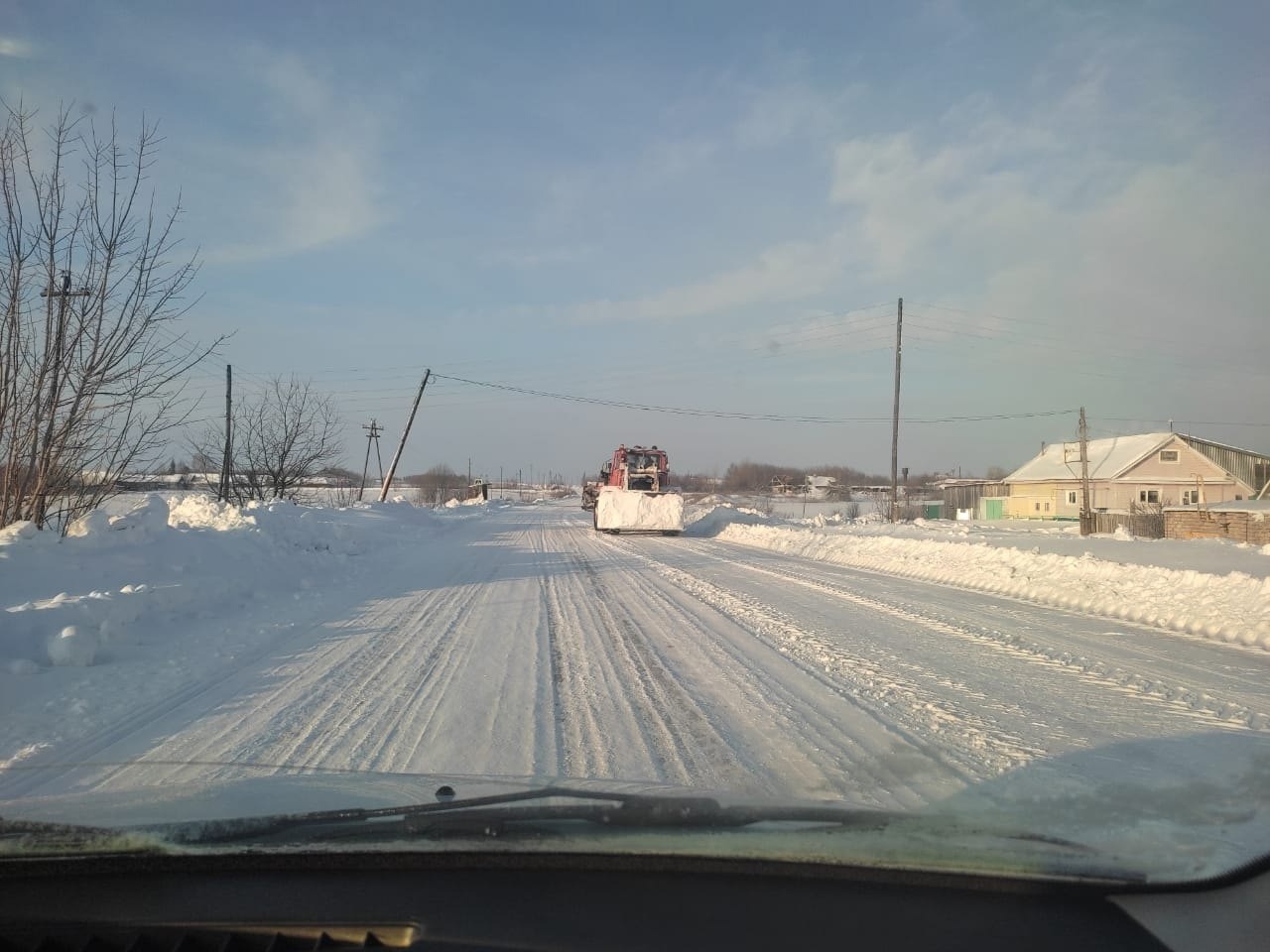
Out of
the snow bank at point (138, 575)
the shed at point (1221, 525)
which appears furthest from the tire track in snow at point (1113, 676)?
the shed at point (1221, 525)

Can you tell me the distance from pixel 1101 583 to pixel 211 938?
42.8 ft

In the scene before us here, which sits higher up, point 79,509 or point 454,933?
point 79,509

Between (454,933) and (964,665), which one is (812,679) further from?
(454,933)

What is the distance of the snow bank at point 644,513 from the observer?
29.9 m

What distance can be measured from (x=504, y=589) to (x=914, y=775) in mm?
9617

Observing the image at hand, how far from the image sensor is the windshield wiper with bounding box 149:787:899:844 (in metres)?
2.72

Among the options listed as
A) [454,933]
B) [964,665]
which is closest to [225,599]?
[964,665]

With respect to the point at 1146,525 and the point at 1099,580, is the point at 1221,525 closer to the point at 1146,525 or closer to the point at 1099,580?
the point at 1146,525

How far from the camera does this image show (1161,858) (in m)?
2.79

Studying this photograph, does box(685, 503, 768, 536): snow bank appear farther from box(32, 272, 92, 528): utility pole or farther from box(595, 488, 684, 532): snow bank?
box(32, 272, 92, 528): utility pole

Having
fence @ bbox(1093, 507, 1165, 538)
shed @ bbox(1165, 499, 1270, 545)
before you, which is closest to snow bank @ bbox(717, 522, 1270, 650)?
shed @ bbox(1165, 499, 1270, 545)

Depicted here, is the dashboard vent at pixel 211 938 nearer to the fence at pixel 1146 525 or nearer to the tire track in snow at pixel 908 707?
the tire track in snow at pixel 908 707

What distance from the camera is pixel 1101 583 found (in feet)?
40.9

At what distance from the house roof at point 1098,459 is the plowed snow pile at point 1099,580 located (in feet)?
125
